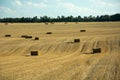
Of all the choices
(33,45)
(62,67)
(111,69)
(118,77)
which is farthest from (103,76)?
(33,45)

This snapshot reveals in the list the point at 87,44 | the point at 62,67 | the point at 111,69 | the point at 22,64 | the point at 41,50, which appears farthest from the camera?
the point at 87,44

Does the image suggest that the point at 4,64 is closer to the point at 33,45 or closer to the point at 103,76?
the point at 103,76

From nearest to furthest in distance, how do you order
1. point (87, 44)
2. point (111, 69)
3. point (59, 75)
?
point (59, 75) → point (111, 69) → point (87, 44)

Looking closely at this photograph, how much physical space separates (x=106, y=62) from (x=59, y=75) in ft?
18.6

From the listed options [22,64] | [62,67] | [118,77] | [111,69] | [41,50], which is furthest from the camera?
[41,50]

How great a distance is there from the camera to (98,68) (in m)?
18.4

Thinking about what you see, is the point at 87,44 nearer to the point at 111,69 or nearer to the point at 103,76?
the point at 111,69

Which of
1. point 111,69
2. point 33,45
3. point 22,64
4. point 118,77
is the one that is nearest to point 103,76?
point 118,77

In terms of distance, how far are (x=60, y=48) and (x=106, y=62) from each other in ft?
35.4

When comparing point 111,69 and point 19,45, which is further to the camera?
point 19,45

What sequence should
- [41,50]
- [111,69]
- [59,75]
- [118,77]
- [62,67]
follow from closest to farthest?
[118,77] → [59,75] → [111,69] → [62,67] → [41,50]

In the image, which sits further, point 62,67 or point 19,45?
point 19,45

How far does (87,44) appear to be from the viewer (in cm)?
3284

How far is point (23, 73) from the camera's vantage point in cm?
1716
